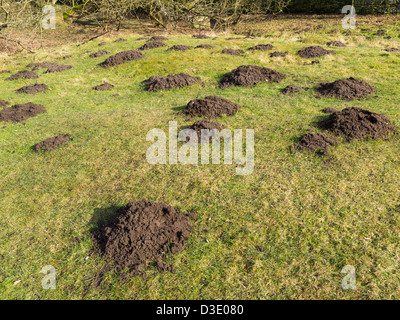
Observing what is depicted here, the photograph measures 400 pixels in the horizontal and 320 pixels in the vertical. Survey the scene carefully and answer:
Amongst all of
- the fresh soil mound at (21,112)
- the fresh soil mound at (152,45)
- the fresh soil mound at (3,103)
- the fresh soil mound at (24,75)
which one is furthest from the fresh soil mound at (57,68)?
the fresh soil mound at (21,112)

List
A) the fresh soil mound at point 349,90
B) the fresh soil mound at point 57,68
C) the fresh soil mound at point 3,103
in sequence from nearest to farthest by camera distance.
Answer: the fresh soil mound at point 349,90 → the fresh soil mound at point 3,103 → the fresh soil mound at point 57,68

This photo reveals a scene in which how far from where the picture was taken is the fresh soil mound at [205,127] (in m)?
8.27

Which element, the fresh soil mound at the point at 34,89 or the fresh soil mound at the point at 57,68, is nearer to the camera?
the fresh soil mound at the point at 34,89

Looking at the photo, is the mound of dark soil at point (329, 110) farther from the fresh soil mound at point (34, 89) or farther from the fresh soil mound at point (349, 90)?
the fresh soil mound at point (34, 89)

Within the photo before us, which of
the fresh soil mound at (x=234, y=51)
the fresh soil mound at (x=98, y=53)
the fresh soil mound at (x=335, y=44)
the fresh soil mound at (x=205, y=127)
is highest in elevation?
the fresh soil mound at (x=335, y=44)

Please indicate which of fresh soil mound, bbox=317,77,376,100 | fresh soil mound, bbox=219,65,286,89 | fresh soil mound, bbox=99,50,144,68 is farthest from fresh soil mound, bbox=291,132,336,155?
fresh soil mound, bbox=99,50,144,68

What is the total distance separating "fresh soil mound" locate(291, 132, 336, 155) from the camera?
7141 mm

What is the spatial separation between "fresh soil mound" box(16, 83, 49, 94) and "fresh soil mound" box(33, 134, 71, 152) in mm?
7143

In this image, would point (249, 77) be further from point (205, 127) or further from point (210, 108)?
point (205, 127)

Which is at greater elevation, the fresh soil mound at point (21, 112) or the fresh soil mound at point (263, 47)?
the fresh soil mound at point (263, 47)

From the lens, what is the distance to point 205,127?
8.59m

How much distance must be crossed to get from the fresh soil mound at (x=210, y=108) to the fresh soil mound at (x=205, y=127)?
869mm

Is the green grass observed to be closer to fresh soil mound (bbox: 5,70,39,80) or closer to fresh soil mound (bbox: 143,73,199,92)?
fresh soil mound (bbox: 143,73,199,92)
